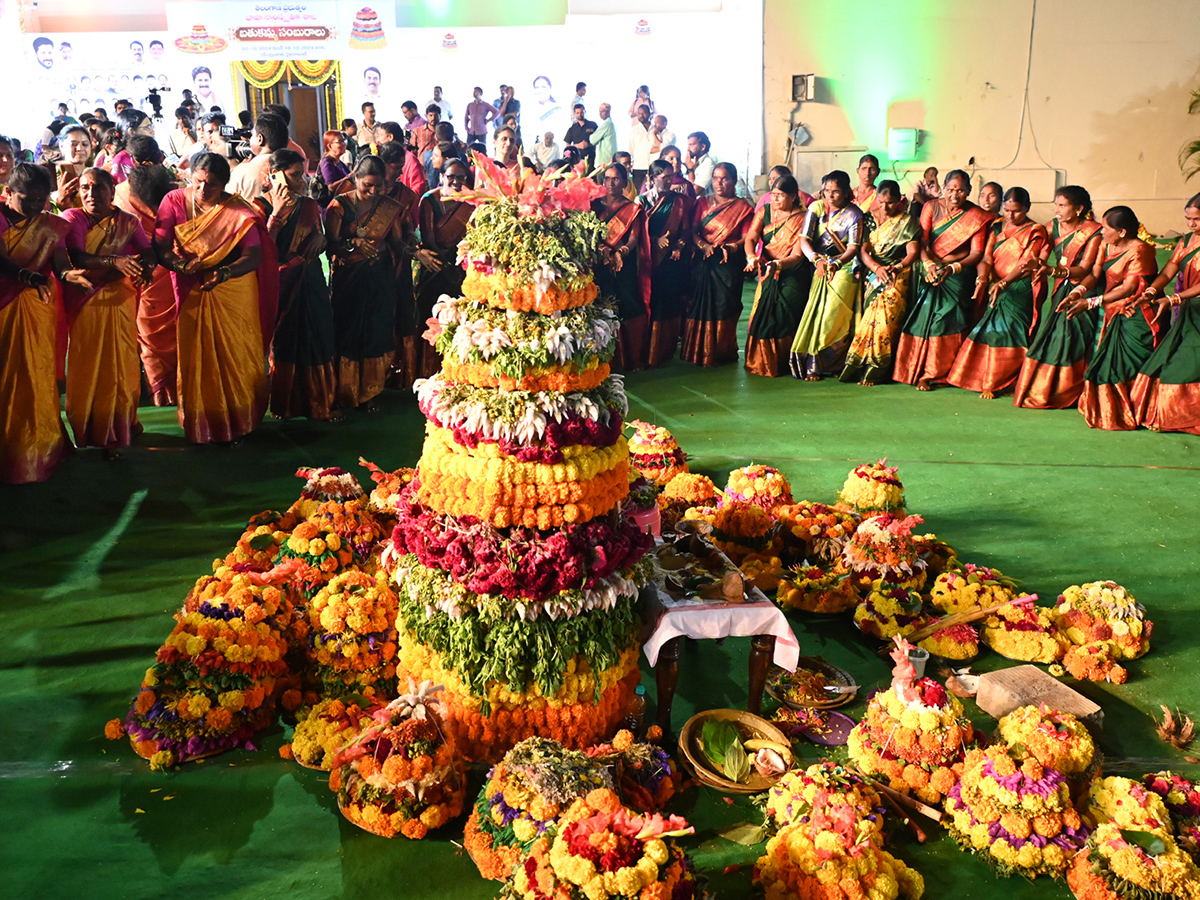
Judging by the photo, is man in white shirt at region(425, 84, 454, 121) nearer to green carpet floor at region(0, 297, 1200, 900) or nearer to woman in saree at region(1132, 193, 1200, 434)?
green carpet floor at region(0, 297, 1200, 900)

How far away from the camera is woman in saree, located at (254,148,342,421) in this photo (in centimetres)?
750

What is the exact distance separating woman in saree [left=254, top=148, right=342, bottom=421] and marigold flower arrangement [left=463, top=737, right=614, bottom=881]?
5110mm

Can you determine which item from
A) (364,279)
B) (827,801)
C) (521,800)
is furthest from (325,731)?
(364,279)

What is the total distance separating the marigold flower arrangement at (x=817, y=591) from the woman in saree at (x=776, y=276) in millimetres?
5028

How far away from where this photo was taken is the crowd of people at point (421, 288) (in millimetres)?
6699

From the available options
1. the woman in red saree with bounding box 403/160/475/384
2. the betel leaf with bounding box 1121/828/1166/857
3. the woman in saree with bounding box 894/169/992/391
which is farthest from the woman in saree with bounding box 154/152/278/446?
the betel leaf with bounding box 1121/828/1166/857

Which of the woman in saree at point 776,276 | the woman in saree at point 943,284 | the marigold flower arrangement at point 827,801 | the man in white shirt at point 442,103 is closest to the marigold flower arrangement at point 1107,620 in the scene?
the marigold flower arrangement at point 827,801

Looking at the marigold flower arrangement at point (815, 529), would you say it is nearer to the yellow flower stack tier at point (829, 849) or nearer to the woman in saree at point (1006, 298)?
the yellow flower stack tier at point (829, 849)

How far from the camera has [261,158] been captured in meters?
8.03

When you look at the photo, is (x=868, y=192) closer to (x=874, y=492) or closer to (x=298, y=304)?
(x=874, y=492)

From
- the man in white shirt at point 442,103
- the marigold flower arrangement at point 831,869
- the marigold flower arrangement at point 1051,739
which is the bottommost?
the marigold flower arrangement at point 831,869

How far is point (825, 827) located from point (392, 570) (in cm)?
222

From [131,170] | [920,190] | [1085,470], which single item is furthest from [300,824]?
[920,190]

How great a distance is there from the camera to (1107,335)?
8.40 metres
